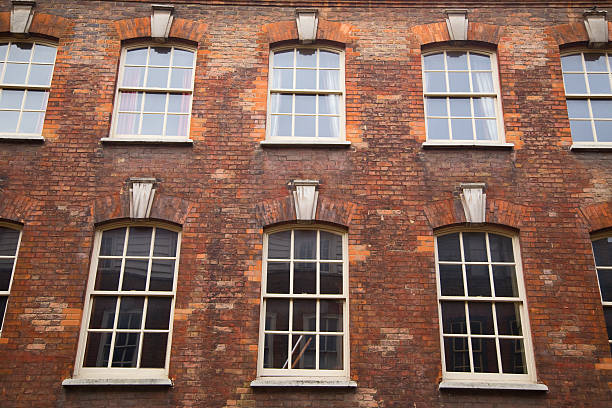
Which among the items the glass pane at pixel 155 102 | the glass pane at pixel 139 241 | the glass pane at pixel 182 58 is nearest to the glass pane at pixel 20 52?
the glass pane at pixel 155 102

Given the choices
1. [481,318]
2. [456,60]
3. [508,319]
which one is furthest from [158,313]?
[456,60]

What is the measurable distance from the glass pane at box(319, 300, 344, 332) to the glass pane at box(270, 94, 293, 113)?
338 cm

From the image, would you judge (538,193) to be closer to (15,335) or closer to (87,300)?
(87,300)

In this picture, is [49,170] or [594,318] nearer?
[594,318]

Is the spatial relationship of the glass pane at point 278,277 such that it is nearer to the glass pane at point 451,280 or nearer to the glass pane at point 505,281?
the glass pane at point 451,280

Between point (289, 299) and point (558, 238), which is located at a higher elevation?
point (558, 238)

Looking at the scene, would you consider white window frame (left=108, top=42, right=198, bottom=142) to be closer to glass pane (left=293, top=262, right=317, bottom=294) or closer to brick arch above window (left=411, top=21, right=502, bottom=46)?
glass pane (left=293, top=262, right=317, bottom=294)

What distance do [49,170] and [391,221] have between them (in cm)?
546

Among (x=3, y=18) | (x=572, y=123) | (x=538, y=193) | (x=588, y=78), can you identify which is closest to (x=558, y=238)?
(x=538, y=193)

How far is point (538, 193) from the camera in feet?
28.5

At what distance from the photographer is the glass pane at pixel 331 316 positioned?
26.5 ft

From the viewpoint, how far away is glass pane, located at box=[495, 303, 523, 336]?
8.06m

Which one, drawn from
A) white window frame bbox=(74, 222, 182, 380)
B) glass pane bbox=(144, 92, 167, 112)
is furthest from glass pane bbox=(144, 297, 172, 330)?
glass pane bbox=(144, 92, 167, 112)

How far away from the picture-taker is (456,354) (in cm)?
795
